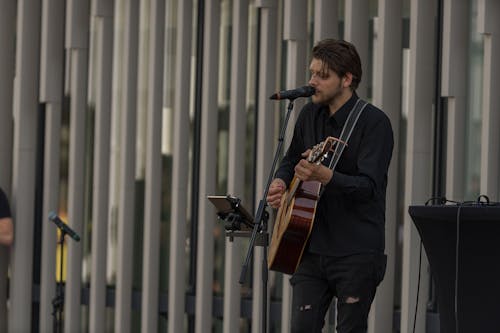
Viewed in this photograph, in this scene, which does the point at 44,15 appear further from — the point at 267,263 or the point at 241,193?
the point at 267,263

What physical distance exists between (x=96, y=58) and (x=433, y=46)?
277 centimetres

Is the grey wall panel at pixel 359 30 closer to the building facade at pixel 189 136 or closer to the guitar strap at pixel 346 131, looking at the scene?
the building facade at pixel 189 136

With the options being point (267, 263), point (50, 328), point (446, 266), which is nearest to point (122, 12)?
point (50, 328)

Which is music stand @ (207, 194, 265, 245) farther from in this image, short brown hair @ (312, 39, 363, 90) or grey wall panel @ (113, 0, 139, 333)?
grey wall panel @ (113, 0, 139, 333)

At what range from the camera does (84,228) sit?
28.3ft

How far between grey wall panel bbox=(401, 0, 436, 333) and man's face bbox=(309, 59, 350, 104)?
1879 millimetres

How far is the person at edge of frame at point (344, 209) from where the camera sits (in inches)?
189

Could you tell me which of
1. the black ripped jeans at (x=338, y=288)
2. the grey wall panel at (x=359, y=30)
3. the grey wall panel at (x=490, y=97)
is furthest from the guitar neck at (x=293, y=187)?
the grey wall panel at (x=359, y=30)

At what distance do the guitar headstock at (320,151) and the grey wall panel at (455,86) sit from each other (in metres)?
2.05

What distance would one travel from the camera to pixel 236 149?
7.73 meters

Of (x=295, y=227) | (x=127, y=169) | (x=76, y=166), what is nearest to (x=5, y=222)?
(x=76, y=166)

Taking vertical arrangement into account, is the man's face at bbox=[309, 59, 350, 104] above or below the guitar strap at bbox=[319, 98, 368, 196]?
above

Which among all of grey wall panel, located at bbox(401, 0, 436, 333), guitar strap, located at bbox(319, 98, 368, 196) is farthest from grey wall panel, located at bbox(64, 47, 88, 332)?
guitar strap, located at bbox(319, 98, 368, 196)

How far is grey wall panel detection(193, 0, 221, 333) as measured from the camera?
7840 mm
